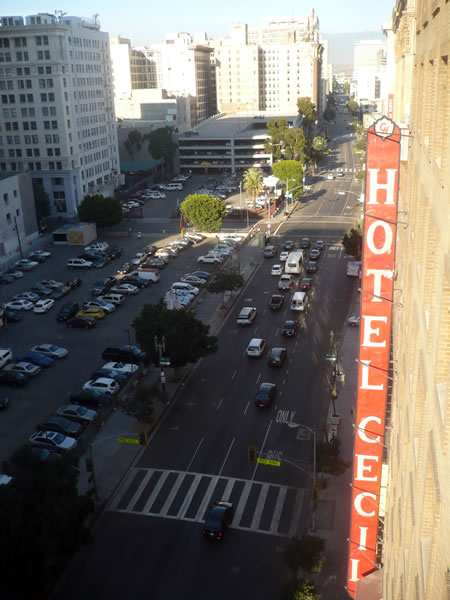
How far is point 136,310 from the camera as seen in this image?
235ft

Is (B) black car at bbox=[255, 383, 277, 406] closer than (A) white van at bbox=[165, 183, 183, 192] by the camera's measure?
Yes

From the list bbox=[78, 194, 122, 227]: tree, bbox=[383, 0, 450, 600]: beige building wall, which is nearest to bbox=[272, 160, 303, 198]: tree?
bbox=[78, 194, 122, 227]: tree

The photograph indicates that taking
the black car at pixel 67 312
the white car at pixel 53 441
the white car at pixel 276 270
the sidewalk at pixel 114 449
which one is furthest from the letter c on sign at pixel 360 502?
the white car at pixel 276 270

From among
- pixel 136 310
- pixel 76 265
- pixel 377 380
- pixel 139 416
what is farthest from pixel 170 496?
pixel 76 265

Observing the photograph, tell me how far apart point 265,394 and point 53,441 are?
16.7m

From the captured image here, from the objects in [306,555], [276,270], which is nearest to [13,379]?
[306,555]

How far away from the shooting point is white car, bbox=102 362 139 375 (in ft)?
180

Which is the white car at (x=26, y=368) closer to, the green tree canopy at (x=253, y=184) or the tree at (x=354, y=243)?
the tree at (x=354, y=243)

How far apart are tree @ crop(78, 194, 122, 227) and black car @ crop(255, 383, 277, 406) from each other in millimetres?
63608

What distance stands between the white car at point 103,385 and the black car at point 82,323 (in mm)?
15712

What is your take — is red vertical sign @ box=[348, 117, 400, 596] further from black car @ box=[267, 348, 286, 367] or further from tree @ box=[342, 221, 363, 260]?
tree @ box=[342, 221, 363, 260]

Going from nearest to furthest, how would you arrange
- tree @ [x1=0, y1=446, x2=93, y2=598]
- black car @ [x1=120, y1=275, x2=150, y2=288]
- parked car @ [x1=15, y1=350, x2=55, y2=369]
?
1. tree @ [x1=0, y1=446, x2=93, y2=598]
2. parked car @ [x1=15, y1=350, x2=55, y2=369]
3. black car @ [x1=120, y1=275, x2=150, y2=288]

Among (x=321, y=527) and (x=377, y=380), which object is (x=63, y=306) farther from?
(x=377, y=380)

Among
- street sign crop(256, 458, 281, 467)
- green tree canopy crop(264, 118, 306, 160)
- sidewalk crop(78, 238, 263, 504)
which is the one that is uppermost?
green tree canopy crop(264, 118, 306, 160)
